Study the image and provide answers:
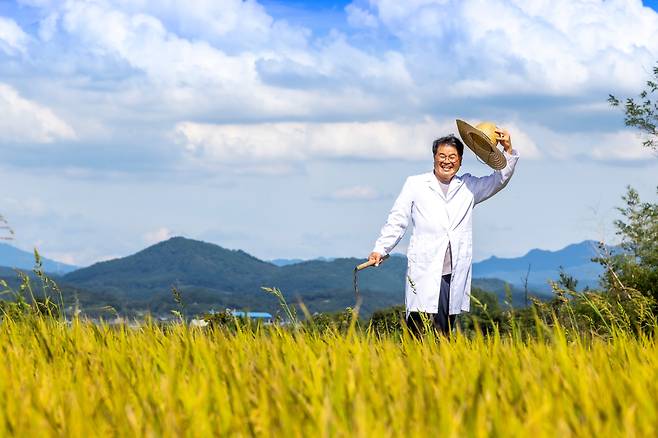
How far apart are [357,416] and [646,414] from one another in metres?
1.21

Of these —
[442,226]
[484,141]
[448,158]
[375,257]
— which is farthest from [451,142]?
[375,257]

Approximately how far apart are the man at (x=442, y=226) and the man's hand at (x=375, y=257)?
1.33 ft

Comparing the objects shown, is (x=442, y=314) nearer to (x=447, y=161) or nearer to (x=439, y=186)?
(x=439, y=186)

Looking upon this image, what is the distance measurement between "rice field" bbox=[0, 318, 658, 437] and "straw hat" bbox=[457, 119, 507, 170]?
3.41m

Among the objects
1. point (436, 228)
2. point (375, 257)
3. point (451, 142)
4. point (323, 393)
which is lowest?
point (323, 393)

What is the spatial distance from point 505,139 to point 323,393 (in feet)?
17.3

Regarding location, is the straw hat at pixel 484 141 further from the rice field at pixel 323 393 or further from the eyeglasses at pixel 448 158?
the rice field at pixel 323 393

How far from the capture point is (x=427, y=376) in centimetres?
403

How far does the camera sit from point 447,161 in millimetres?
8289

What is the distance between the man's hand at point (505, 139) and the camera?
841 cm

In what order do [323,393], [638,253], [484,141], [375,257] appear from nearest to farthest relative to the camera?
[323,393]
[375,257]
[484,141]
[638,253]

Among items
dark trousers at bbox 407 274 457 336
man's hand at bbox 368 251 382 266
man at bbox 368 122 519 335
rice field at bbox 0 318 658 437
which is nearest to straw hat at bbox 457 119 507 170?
man at bbox 368 122 519 335

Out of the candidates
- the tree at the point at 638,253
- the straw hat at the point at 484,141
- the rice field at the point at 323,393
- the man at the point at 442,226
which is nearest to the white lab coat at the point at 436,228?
the man at the point at 442,226

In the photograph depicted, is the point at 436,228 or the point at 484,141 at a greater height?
the point at 484,141
